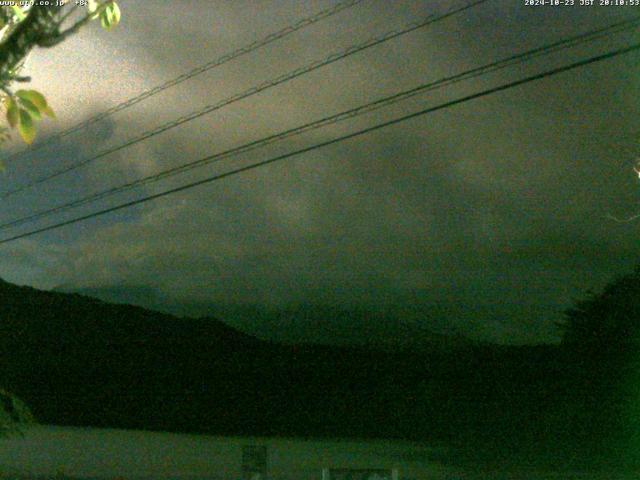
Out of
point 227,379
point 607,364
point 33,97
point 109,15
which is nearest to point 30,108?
point 33,97

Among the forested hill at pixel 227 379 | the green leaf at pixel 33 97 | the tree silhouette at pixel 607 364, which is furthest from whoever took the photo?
the forested hill at pixel 227 379

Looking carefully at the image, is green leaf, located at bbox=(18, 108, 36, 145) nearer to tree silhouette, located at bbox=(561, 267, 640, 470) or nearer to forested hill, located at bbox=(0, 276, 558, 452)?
forested hill, located at bbox=(0, 276, 558, 452)

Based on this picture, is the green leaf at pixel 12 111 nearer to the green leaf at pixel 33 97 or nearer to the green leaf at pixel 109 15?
the green leaf at pixel 33 97

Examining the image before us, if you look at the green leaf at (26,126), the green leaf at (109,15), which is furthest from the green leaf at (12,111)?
the green leaf at (109,15)

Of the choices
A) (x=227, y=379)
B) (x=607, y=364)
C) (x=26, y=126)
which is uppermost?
(x=227, y=379)

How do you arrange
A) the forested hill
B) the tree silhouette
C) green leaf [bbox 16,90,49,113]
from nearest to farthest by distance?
1. green leaf [bbox 16,90,49,113]
2. the tree silhouette
3. the forested hill

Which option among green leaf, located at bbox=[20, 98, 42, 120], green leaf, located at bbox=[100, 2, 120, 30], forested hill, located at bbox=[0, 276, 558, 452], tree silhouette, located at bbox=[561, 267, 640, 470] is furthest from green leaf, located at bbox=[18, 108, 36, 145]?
tree silhouette, located at bbox=[561, 267, 640, 470]

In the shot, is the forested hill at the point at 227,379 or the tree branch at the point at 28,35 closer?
the tree branch at the point at 28,35

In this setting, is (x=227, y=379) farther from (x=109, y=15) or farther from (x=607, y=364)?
(x=109, y=15)

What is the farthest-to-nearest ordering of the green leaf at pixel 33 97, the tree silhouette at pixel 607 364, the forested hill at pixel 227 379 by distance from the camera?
1. the forested hill at pixel 227 379
2. the tree silhouette at pixel 607 364
3. the green leaf at pixel 33 97

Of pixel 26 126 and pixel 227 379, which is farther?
pixel 227 379

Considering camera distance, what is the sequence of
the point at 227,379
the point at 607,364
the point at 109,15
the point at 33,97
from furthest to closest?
the point at 227,379 → the point at 607,364 → the point at 109,15 → the point at 33,97

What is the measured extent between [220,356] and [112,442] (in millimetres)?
7913

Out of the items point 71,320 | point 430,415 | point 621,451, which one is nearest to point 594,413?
point 621,451
